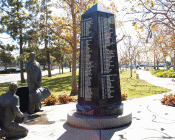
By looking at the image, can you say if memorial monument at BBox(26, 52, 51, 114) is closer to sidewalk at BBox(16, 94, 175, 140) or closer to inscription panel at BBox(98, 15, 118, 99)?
sidewalk at BBox(16, 94, 175, 140)

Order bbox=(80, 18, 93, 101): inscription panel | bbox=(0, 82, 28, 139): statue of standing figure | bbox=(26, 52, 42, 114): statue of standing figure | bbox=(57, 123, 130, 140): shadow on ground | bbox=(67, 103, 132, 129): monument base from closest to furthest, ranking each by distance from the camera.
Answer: bbox=(0, 82, 28, 139): statue of standing figure → bbox=(57, 123, 130, 140): shadow on ground → bbox=(67, 103, 132, 129): monument base → bbox=(80, 18, 93, 101): inscription panel → bbox=(26, 52, 42, 114): statue of standing figure

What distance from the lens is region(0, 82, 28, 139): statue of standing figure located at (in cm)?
446

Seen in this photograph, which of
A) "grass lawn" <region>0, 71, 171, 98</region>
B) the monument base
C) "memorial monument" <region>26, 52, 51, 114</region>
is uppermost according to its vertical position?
"memorial monument" <region>26, 52, 51, 114</region>

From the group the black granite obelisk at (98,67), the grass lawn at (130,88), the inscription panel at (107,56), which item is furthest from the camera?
the grass lawn at (130,88)

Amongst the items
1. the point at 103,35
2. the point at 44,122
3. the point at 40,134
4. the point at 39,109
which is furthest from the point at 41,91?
the point at 103,35

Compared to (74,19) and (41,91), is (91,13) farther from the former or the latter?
(74,19)

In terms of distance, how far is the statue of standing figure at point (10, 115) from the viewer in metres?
4.46

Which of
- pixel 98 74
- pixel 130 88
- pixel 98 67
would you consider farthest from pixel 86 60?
pixel 130 88

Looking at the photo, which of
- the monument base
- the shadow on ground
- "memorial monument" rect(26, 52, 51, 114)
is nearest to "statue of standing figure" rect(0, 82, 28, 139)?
the shadow on ground

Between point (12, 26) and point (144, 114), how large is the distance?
20705 millimetres

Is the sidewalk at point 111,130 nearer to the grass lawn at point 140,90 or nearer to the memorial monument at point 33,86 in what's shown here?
the memorial monument at point 33,86

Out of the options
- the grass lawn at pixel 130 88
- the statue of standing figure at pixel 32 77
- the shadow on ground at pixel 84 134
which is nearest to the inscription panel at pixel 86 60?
the shadow on ground at pixel 84 134

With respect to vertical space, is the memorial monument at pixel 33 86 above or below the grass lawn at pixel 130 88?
above

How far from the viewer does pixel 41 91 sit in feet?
24.1
